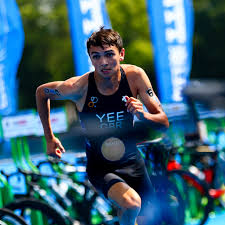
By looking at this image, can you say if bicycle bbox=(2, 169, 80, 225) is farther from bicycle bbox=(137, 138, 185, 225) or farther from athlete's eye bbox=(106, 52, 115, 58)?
athlete's eye bbox=(106, 52, 115, 58)

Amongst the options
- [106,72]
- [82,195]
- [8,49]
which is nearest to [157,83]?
[8,49]

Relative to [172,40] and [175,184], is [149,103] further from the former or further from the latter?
[172,40]

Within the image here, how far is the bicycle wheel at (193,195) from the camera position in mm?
5262

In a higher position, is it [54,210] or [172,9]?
[172,9]

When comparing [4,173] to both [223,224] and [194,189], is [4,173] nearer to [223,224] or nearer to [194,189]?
[194,189]

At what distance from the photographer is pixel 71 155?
5.10 metres

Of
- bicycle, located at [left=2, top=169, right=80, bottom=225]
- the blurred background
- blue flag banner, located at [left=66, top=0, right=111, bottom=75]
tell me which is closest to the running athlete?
bicycle, located at [left=2, top=169, right=80, bottom=225]

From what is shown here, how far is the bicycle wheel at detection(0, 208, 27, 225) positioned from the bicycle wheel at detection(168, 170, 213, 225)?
192 cm

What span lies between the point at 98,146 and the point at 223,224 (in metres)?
2.73

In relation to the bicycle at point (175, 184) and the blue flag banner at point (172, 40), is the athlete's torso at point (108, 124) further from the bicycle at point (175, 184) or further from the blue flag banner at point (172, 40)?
the blue flag banner at point (172, 40)

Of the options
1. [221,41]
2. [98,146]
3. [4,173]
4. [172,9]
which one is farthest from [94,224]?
[221,41]

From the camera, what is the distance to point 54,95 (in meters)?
3.55

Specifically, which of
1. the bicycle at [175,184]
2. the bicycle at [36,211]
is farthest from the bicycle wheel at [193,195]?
the bicycle at [36,211]

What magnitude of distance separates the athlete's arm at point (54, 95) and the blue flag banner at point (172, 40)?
6.84m
